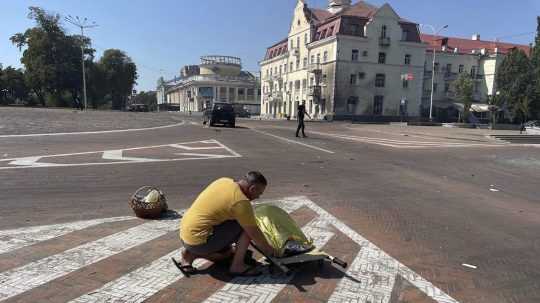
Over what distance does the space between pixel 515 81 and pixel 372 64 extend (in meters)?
20.1

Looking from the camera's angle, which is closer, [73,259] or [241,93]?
[73,259]

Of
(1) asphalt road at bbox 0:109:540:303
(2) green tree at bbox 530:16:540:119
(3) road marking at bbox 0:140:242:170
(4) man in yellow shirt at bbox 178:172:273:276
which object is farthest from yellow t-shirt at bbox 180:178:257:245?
(2) green tree at bbox 530:16:540:119

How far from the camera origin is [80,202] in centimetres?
717

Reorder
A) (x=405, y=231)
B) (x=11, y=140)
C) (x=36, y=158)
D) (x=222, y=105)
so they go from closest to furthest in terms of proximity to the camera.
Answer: (x=405, y=231), (x=36, y=158), (x=11, y=140), (x=222, y=105)

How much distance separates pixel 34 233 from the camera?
17.6 feet

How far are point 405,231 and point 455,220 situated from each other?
136cm

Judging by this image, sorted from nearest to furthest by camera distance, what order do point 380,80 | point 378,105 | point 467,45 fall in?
1. point 380,80
2. point 378,105
3. point 467,45

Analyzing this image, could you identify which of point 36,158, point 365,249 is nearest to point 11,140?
point 36,158

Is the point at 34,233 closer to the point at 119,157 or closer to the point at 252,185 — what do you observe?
the point at 252,185

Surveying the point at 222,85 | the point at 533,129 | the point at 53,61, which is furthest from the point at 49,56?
the point at 533,129

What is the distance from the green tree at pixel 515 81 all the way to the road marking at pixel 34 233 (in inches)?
2399

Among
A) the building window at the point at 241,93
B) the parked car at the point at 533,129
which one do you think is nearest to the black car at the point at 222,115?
the parked car at the point at 533,129

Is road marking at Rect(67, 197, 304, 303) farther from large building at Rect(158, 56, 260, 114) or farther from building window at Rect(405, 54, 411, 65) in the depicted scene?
large building at Rect(158, 56, 260, 114)

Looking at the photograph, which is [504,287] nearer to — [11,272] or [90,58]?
[11,272]
